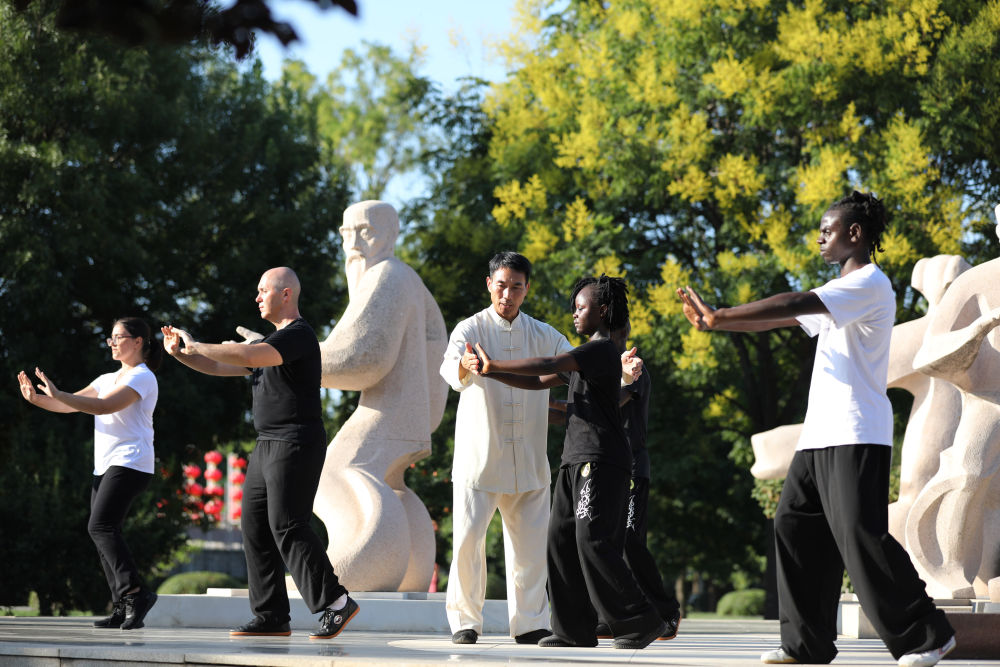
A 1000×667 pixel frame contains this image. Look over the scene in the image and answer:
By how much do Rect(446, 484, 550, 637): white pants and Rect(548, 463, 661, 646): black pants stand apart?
402 millimetres

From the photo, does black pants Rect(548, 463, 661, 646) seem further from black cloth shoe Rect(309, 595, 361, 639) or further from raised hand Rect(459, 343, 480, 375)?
black cloth shoe Rect(309, 595, 361, 639)

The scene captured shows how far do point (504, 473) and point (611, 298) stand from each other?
109 cm

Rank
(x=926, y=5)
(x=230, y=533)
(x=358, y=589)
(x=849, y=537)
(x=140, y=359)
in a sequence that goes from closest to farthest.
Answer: (x=849, y=537) < (x=140, y=359) < (x=358, y=589) < (x=926, y=5) < (x=230, y=533)

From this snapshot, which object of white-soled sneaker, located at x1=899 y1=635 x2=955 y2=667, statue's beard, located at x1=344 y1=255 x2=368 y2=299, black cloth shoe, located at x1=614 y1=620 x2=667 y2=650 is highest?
statue's beard, located at x1=344 y1=255 x2=368 y2=299

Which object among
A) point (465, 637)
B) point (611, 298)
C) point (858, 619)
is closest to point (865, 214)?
point (611, 298)

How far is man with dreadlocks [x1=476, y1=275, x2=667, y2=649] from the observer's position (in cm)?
600

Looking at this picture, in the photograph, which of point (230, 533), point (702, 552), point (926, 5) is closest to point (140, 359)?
point (926, 5)

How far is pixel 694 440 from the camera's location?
1881cm

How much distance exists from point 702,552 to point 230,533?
93.0 ft

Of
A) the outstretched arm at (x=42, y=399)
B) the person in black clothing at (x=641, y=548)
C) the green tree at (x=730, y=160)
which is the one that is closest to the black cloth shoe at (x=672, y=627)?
the person in black clothing at (x=641, y=548)

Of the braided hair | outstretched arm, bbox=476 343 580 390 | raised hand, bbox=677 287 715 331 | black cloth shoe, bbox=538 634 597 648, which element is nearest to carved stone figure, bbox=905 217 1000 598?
black cloth shoe, bbox=538 634 597 648

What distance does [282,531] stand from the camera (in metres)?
6.54

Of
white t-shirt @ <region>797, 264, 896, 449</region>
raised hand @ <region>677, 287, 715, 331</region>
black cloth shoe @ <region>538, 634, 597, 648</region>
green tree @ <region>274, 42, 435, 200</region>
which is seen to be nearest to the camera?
raised hand @ <region>677, 287, 715, 331</region>

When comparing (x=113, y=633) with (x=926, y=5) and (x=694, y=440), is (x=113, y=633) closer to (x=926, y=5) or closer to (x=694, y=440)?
(x=694, y=440)
